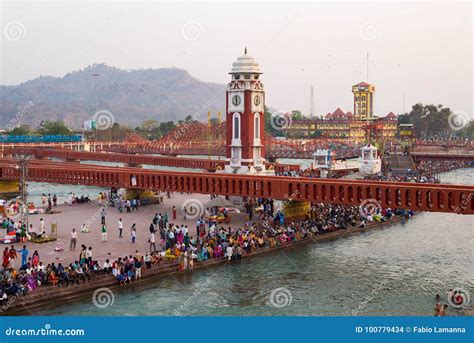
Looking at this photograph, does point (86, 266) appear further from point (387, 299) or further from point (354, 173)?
point (354, 173)

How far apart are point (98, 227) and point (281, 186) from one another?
1357 centimetres

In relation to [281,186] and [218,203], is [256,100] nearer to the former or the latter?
[281,186]

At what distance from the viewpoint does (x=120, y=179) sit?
5741 centimetres

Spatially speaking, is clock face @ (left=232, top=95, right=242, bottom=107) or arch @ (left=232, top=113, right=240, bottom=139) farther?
arch @ (left=232, top=113, right=240, bottom=139)

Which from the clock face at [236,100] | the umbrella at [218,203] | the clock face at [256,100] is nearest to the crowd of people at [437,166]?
the clock face at [256,100]

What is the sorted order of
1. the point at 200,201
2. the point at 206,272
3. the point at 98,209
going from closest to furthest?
the point at 206,272 < the point at 98,209 < the point at 200,201

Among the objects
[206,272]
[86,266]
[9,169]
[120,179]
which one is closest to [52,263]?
[86,266]

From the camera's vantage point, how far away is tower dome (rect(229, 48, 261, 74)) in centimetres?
5919

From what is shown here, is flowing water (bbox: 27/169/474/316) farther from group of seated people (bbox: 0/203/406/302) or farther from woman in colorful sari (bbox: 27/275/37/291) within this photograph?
woman in colorful sari (bbox: 27/275/37/291)

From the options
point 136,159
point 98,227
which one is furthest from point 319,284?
point 136,159

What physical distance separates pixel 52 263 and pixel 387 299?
16.7 meters

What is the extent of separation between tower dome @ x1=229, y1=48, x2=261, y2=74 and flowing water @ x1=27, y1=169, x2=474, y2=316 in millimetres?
20108

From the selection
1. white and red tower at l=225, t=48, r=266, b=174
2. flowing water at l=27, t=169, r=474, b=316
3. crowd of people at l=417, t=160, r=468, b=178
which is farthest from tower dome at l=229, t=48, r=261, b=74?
crowd of people at l=417, t=160, r=468, b=178

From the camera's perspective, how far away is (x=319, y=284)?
35219mm
